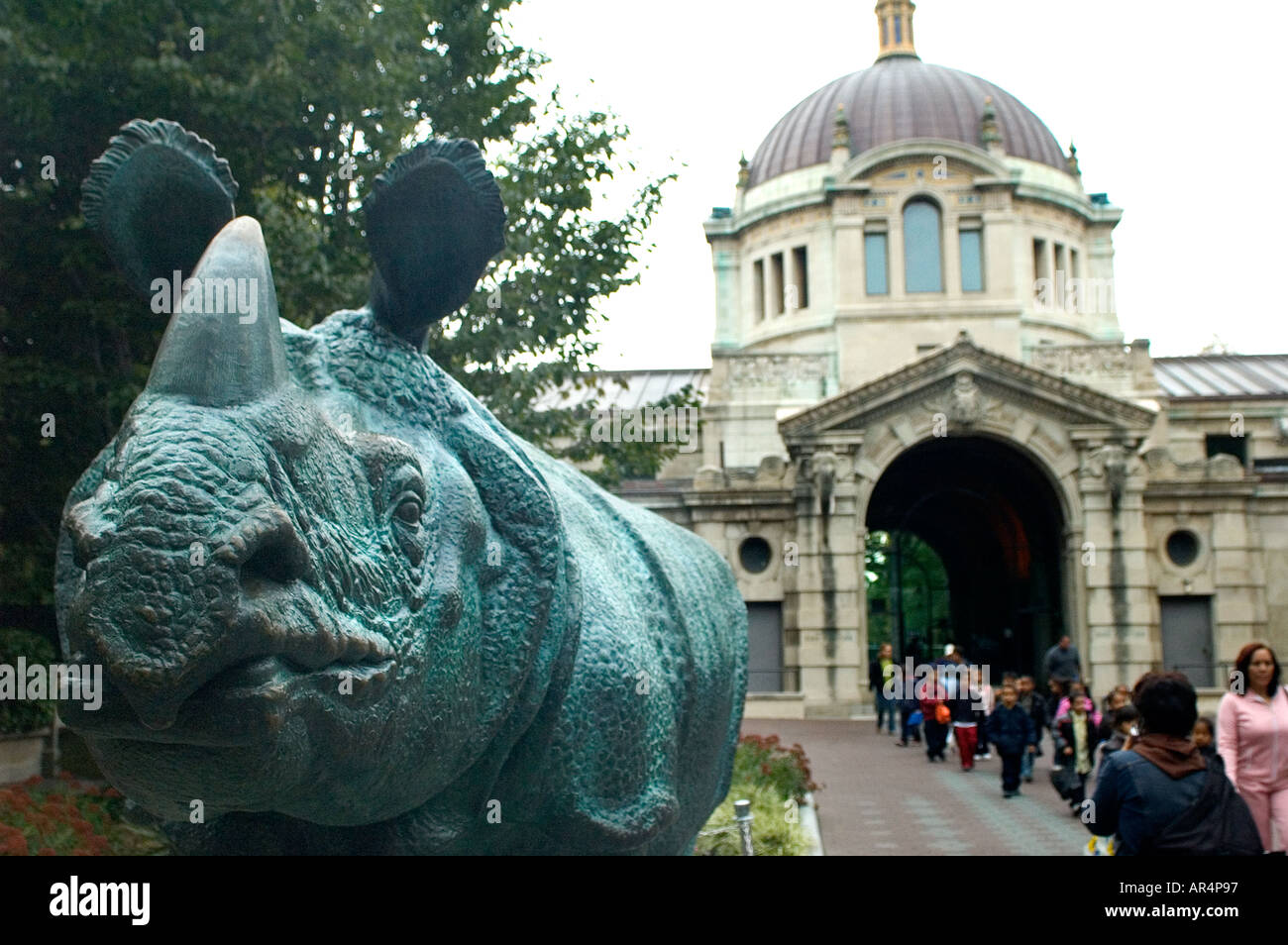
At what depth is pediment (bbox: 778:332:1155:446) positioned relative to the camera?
78.1ft

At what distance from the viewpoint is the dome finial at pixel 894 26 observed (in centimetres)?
4344

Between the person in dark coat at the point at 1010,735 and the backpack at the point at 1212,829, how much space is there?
9.94 meters

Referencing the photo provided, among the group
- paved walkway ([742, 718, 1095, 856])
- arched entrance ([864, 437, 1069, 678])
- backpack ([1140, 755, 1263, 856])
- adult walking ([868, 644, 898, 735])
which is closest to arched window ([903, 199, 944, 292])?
arched entrance ([864, 437, 1069, 678])

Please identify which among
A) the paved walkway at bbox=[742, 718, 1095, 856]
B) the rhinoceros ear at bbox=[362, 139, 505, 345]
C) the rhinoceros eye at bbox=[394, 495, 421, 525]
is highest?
the rhinoceros ear at bbox=[362, 139, 505, 345]

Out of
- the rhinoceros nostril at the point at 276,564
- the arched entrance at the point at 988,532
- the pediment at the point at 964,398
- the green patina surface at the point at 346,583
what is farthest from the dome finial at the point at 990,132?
the rhinoceros nostril at the point at 276,564

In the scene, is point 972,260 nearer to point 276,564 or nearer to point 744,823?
point 744,823

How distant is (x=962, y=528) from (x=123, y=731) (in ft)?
116

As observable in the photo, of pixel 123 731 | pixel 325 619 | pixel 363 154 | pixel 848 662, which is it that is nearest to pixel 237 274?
pixel 325 619

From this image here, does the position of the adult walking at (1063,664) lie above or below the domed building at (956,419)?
below

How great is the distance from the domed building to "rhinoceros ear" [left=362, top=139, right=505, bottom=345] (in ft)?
71.1

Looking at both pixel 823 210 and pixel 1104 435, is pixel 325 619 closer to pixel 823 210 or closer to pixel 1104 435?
pixel 1104 435

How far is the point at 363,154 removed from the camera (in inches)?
470

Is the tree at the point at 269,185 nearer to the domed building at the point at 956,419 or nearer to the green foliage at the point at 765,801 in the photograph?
the green foliage at the point at 765,801

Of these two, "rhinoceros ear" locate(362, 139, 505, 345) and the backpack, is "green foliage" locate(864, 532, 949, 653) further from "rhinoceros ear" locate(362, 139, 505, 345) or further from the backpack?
"rhinoceros ear" locate(362, 139, 505, 345)
